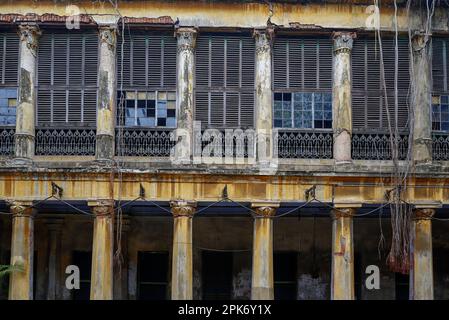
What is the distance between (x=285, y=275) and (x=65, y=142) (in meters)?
6.15

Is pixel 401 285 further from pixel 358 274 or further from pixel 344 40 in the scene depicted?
pixel 344 40

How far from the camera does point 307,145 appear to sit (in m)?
19.4

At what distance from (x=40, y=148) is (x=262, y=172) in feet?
15.2

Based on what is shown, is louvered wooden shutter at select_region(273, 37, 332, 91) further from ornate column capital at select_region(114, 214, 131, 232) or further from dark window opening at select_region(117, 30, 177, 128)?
ornate column capital at select_region(114, 214, 131, 232)

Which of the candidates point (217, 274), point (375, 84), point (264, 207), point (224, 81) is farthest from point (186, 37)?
point (217, 274)

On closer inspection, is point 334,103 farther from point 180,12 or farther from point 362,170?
point 180,12

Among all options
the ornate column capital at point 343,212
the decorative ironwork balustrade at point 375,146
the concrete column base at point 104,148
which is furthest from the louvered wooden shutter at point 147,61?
the ornate column capital at point 343,212

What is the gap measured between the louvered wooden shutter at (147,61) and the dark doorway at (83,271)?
4.44m

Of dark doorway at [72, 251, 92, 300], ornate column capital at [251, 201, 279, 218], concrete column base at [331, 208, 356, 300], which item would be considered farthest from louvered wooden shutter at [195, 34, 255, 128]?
dark doorway at [72, 251, 92, 300]

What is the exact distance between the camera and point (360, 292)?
21.4 meters
